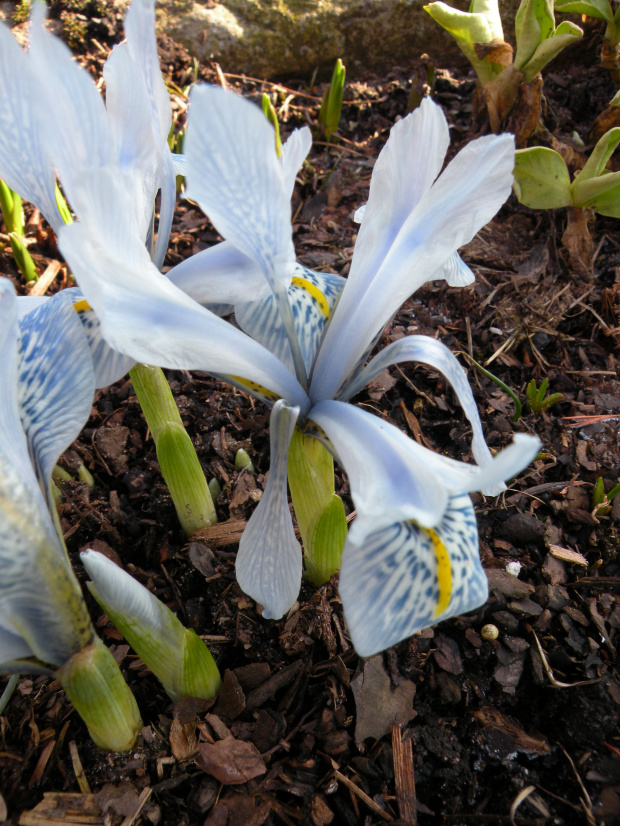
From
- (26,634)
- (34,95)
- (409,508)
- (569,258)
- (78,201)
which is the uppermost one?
(34,95)

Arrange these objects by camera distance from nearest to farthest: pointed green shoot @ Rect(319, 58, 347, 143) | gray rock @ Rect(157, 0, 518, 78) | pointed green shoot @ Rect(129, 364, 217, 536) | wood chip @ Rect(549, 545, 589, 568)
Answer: pointed green shoot @ Rect(129, 364, 217, 536), wood chip @ Rect(549, 545, 589, 568), pointed green shoot @ Rect(319, 58, 347, 143), gray rock @ Rect(157, 0, 518, 78)

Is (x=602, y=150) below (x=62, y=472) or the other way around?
the other way around

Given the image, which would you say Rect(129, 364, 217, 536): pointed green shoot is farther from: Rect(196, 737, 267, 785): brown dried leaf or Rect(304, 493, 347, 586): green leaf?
Rect(196, 737, 267, 785): brown dried leaf

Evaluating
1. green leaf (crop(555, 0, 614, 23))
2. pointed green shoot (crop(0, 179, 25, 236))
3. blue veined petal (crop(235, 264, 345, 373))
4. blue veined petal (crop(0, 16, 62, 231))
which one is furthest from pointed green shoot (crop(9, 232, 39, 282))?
green leaf (crop(555, 0, 614, 23))

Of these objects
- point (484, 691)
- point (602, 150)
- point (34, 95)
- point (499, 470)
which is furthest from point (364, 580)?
point (602, 150)

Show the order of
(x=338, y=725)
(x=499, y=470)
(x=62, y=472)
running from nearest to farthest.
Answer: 1. (x=499, y=470)
2. (x=338, y=725)
3. (x=62, y=472)

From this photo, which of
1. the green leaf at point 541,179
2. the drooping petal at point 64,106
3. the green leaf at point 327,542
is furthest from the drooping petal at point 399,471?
the green leaf at point 541,179

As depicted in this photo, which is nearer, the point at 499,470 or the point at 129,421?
the point at 499,470

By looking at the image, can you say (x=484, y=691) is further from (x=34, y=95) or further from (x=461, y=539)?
(x=34, y=95)
